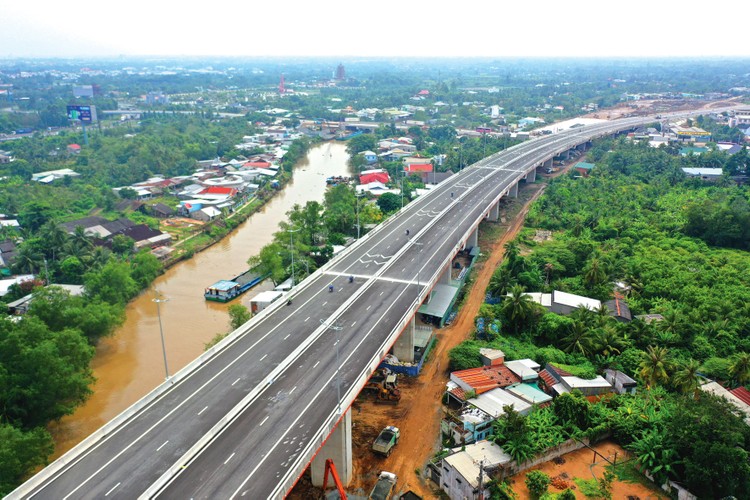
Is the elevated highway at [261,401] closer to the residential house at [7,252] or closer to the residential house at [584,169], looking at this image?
the residential house at [7,252]

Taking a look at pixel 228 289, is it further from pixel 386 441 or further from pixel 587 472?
pixel 587 472

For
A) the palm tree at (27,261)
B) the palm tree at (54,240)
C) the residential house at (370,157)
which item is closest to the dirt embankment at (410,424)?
the palm tree at (54,240)

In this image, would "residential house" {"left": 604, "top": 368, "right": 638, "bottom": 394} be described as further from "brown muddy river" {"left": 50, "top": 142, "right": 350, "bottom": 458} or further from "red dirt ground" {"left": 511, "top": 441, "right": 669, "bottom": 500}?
"brown muddy river" {"left": 50, "top": 142, "right": 350, "bottom": 458}

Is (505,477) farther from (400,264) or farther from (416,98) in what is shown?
(416,98)

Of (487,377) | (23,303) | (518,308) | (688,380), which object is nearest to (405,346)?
(487,377)

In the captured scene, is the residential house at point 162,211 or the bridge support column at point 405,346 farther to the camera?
the residential house at point 162,211
